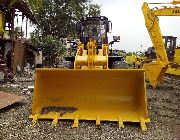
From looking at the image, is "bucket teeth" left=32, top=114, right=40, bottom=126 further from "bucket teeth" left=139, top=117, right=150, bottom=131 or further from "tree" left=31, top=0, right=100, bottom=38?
"tree" left=31, top=0, right=100, bottom=38

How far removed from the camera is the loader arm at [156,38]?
40.4 feet

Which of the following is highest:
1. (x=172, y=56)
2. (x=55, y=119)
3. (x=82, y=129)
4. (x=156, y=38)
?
(x=156, y=38)

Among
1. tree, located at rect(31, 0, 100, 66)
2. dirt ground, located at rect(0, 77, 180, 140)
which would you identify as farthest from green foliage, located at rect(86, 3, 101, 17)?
dirt ground, located at rect(0, 77, 180, 140)

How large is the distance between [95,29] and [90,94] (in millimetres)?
3651

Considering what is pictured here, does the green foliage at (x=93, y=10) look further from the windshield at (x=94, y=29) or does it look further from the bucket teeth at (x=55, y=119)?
the bucket teeth at (x=55, y=119)

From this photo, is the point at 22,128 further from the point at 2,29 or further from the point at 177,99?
the point at 2,29

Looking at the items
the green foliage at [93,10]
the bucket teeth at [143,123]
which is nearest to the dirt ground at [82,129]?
the bucket teeth at [143,123]

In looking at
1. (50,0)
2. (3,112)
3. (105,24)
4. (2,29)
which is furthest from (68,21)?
(3,112)

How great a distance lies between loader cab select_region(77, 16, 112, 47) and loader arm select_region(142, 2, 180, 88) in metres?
2.90

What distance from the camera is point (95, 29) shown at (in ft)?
33.7

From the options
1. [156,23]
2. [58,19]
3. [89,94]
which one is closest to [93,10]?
[58,19]

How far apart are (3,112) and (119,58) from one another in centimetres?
333

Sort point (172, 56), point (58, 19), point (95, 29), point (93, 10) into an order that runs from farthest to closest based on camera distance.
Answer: point (93, 10) → point (58, 19) → point (172, 56) → point (95, 29)

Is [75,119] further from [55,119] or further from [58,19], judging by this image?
[58,19]
